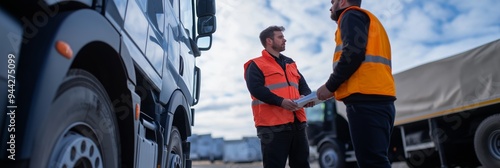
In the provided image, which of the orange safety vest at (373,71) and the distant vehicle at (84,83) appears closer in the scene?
the distant vehicle at (84,83)

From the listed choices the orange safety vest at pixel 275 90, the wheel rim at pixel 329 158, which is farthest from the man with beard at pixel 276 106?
the wheel rim at pixel 329 158

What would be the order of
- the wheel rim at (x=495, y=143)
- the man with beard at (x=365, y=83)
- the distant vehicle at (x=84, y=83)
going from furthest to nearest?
the wheel rim at (x=495, y=143), the man with beard at (x=365, y=83), the distant vehicle at (x=84, y=83)

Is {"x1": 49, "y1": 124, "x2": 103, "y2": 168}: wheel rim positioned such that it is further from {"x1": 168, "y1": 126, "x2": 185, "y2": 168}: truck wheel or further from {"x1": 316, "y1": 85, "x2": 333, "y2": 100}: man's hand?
{"x1": 168, "y1": 126, "x2": 185, "y2": 168}: truck wheel

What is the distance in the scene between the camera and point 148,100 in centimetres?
301

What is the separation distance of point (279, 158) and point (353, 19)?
138 cm

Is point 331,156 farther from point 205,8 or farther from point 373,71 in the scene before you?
point 373,71

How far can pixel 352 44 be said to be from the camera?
249cm

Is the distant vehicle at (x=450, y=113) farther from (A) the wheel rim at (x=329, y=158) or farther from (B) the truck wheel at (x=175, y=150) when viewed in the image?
(B) the truck wheel at (x=175, y=150)

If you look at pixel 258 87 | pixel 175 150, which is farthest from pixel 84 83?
pixel 175 150

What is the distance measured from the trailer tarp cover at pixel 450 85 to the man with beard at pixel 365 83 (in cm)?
515

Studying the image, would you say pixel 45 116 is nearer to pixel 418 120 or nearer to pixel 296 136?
pixel 296 136

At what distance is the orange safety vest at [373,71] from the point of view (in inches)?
97.4

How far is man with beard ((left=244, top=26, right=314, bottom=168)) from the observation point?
136 inches

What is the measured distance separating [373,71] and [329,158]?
30.1 feet
